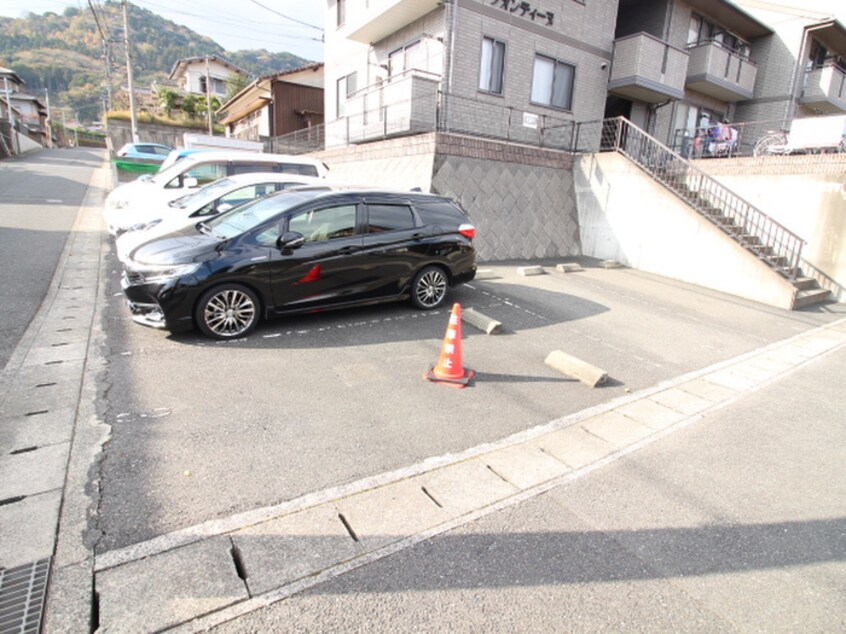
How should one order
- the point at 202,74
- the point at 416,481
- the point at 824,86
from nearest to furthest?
the point at 416,481
the point at 824,86
the point at 202,74

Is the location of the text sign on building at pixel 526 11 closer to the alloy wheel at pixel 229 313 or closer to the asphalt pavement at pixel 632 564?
the alloy wheel at pixel 229 313

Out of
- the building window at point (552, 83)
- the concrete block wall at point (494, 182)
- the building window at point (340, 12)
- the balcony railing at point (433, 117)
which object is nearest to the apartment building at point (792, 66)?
the building window at point (552, 83)

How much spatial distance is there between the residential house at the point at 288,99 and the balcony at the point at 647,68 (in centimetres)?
1363

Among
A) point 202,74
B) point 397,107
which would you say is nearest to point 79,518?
point 397,107

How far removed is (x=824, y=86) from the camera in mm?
18000

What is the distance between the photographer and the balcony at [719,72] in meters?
16.1

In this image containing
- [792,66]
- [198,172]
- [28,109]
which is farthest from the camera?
[28,109]

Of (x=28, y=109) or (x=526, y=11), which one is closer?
(x=526, y=11)

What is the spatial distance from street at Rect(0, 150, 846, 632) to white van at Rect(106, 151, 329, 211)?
12.9ft

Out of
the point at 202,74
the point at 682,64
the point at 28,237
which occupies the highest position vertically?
the point at 202,74

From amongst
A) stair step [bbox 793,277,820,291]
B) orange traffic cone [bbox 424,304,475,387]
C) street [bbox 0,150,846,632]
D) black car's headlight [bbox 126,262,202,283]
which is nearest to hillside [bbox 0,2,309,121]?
stair step [bbox 793,277,820,291]

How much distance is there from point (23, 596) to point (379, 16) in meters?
14.6

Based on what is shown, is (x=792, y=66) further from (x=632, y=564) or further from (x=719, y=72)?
(x=632, y=564)

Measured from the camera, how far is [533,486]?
3070 millimetres
